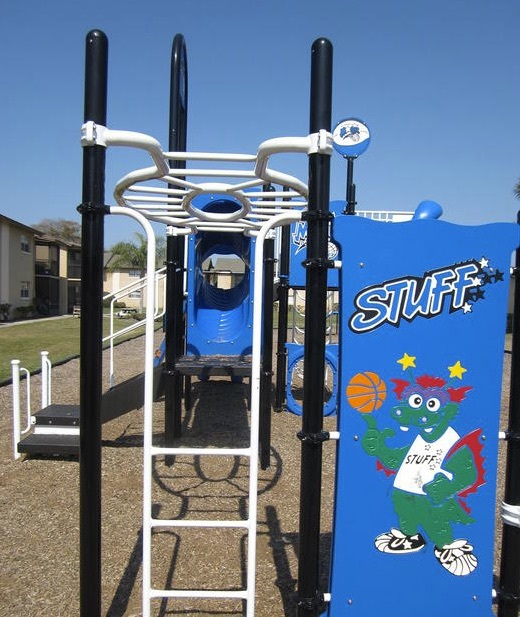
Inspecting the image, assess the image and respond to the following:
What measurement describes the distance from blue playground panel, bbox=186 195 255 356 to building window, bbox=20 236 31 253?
94.2ft

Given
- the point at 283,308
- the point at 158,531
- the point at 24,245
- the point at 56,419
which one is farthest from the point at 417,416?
Answer: the point at 24,245

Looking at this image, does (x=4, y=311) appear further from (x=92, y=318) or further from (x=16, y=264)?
(x=92, y=318)

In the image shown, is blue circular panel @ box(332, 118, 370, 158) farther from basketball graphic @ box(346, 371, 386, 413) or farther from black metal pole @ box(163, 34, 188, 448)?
basketball graphic @ box(346, 371, 386, 413)

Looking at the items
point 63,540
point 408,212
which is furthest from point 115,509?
point 408,212

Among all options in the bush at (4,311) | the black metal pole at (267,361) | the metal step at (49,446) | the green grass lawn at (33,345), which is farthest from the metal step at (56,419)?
the bush at (4,311)

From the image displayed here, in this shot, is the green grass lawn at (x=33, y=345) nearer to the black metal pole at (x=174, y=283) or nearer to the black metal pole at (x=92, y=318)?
the black metal pole at (x=174, y=283)

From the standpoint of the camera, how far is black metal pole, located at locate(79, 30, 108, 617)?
93.0 inches

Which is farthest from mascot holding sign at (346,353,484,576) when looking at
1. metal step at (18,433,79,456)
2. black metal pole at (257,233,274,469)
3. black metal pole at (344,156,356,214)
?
black metal pole at (344,156,356,214)

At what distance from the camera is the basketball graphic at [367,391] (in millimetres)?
2492

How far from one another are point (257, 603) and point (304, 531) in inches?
36.4

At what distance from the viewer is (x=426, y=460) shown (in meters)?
2.53

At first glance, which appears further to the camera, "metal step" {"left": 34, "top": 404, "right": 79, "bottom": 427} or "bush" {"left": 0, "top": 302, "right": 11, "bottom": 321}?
"bush" {"left": 0, "top": 302, "right": 11, "bottom": 321}

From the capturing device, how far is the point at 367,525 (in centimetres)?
252

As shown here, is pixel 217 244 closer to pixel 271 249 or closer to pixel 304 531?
pixel 271 249
